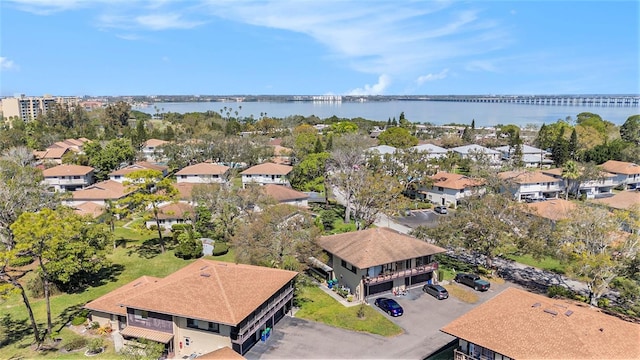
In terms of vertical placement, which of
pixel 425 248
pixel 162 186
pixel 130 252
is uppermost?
pixel 162 186

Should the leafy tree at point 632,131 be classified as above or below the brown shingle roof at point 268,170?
above

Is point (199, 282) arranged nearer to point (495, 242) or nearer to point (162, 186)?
point (162, 186)

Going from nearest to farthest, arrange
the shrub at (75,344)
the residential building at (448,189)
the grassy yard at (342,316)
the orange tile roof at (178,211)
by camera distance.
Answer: the shrub at (75,344) → the grassy yard at (342,316) → the orange tile roof at (178,211) → the residential building at (448,189)

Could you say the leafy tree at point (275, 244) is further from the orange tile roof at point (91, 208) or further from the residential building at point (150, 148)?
the residential building at point (150, 148)

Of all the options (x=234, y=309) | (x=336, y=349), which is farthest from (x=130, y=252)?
(x=336, y=349)

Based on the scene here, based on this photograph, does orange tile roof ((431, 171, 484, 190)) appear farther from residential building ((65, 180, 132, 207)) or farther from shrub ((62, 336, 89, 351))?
shrub ((62, 336, 89, 351))

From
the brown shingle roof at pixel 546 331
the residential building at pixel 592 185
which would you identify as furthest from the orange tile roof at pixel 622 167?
the brown shingle roof at pixel 546 331

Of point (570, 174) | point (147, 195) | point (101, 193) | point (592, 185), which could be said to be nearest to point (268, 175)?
point (101, 193)

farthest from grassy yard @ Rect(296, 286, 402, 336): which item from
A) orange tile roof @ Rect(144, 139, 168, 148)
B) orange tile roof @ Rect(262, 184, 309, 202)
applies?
orange tile roof @ Rect(144, 139, 168, 148)
